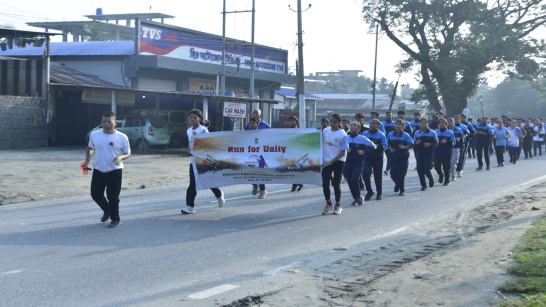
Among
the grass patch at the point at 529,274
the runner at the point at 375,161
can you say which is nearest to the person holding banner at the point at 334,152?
the runner at the point at 375,161

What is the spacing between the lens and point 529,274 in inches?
247

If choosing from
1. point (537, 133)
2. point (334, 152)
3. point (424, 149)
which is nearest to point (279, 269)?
point (334, 152)

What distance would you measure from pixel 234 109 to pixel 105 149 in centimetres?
1807

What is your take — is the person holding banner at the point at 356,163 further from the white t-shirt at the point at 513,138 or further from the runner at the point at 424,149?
the white t-shirt at the point at 513,138

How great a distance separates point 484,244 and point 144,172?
43.0ft

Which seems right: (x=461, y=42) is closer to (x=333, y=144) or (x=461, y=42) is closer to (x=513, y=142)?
(x=513, y=142)

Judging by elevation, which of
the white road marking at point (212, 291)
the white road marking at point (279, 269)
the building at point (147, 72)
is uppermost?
the building at point (147, 72)

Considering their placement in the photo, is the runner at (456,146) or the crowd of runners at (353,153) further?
the runner at (456,146)

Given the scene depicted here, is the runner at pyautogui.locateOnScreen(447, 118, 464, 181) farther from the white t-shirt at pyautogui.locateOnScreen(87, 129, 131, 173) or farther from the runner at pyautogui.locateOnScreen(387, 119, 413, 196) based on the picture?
the white t-shirt at pyautogui.locateOnScreen(87, 129, 131, 173)

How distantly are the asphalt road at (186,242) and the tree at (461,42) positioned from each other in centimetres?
3018

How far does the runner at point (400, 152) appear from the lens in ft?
47.5

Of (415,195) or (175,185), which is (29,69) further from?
(415,195)

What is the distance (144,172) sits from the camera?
1938cm

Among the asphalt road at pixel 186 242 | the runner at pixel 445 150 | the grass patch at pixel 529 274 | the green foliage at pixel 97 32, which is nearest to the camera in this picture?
the grass patch at pixel 529 274
